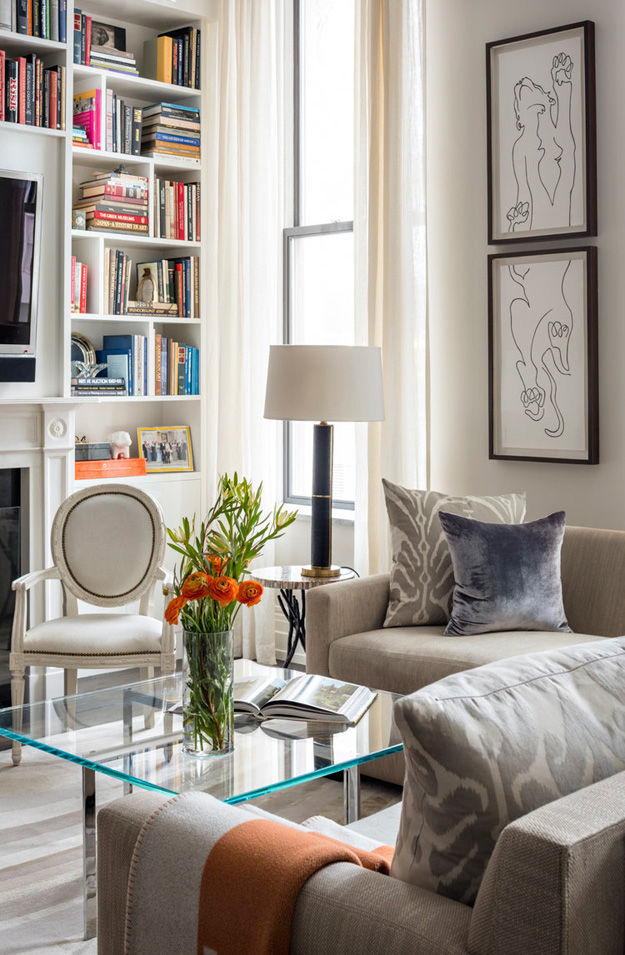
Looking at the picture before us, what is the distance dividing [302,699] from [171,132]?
10.9 feet

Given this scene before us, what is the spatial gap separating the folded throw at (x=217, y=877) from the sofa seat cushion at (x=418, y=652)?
166 cm

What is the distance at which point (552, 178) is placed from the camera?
3.96 metres

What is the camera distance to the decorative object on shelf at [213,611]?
2.22 metres

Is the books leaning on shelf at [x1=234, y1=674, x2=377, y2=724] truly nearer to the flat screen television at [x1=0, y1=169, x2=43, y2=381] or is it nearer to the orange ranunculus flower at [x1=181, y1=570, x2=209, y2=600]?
the orange ranunculus flower at [x1=181, y1=570, x2=209, y2=600]

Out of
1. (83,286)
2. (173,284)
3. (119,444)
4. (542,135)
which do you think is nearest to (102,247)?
(83,286)

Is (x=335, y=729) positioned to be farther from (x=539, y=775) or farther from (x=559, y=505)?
(x=559, y=505)

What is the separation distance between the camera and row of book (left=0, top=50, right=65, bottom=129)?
428 centimetres

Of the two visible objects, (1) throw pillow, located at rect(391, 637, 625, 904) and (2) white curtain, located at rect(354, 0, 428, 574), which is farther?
(2) white curtain, located at rect(354, 0, 428, 574)

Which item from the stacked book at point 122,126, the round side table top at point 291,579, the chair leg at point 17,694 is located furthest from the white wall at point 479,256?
the chair leg at point 17,694

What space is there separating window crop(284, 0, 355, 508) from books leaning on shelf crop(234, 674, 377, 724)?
2.13m

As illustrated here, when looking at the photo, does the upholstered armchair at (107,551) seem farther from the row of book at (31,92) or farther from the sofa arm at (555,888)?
the sofa arm at (555,888)

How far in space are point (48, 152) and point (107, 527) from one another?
5.30ft

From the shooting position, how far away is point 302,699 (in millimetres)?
2656

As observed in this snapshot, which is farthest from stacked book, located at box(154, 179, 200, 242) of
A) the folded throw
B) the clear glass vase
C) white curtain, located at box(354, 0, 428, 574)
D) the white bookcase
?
the folded throw
